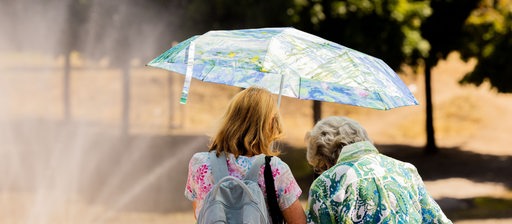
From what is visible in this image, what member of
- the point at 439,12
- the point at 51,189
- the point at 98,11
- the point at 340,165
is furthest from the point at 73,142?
the point at 340,165

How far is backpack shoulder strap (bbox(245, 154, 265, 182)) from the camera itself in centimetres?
430

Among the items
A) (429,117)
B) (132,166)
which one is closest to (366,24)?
(429,117)

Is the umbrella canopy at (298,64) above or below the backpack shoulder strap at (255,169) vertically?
above

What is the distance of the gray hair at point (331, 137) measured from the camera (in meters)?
4.48

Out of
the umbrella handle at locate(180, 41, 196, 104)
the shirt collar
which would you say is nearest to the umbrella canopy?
the umbrella handle at locate(180, 41, 196, 104)

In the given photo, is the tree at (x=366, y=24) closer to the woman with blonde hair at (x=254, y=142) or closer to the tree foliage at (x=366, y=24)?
the tree foliage at (x=366, y=24)

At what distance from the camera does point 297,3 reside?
65.4ft

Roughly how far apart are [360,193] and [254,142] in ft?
1.77

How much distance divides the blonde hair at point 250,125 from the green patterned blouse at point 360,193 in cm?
30

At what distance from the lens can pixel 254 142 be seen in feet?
14.3

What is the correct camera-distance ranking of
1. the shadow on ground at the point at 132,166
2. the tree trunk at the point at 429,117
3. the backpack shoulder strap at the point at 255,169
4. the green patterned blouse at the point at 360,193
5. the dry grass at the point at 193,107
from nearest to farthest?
the backpack shoulder strap at the point at 255,169, the green patterned blouse at the point at 360,193, the shadow on ground at the point at 132,166, the tree trunk at the point at 429,117, the dry grass at the point at 193,107

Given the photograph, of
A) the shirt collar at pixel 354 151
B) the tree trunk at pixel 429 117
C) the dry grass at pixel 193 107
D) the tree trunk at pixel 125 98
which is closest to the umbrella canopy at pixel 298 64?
the shirt collar at pixel 354 151

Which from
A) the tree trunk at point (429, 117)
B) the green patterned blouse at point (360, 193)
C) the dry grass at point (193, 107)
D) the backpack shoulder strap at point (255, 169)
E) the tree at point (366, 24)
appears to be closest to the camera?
the backpack shoulder strap at point (255, 169)

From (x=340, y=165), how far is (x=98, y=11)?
759 inches
